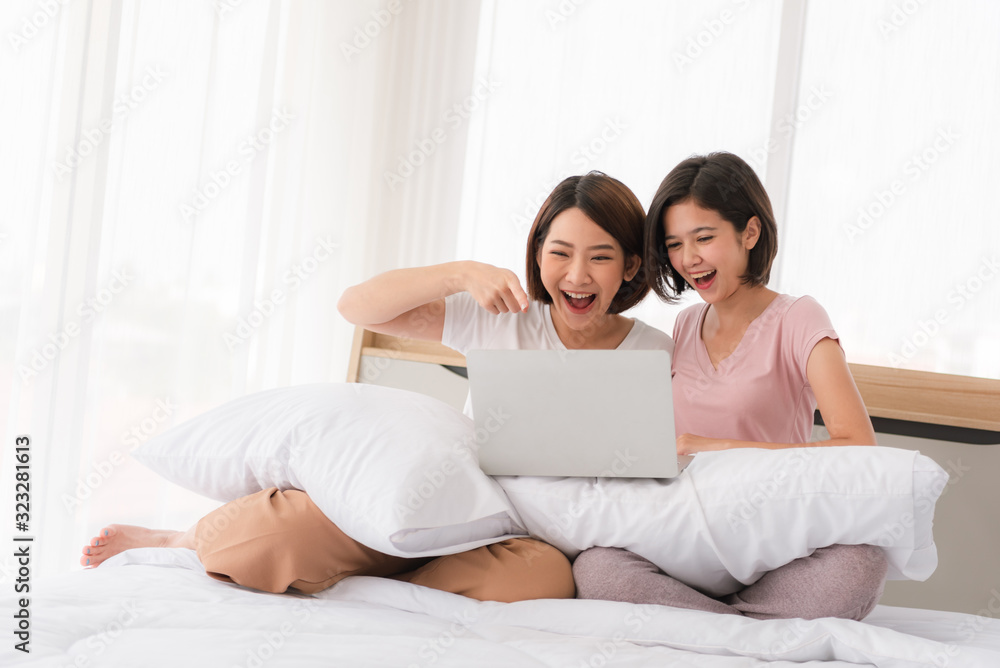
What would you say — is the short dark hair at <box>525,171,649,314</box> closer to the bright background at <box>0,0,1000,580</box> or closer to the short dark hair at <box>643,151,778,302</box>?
the short dark hair at <box>643,151,778,302</box>

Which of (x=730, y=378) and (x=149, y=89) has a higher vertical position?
(x=149, y=89)

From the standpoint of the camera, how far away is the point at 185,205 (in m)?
1.79

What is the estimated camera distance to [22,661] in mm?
624

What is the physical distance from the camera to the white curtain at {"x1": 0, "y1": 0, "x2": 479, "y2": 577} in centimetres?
149

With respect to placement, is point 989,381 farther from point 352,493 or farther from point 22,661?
point 22,661

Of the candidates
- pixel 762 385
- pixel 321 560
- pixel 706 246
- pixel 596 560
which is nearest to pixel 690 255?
pixel 706 246

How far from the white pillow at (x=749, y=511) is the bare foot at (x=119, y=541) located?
58cm

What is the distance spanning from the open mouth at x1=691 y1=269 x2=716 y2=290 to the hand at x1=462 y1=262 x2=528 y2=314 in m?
0.33

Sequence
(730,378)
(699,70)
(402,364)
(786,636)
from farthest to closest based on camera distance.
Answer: (699,70) → (402,364) → (730,378) → (786,636)

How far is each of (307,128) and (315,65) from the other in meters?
0.20

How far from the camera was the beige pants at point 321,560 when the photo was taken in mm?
868

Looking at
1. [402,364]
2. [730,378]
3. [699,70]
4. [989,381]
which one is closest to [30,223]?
[402,364]

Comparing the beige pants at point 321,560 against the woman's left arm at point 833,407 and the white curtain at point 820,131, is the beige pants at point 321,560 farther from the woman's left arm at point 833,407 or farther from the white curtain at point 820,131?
the white curtain at point 820,131

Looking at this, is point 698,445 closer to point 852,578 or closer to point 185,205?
point 852,578
